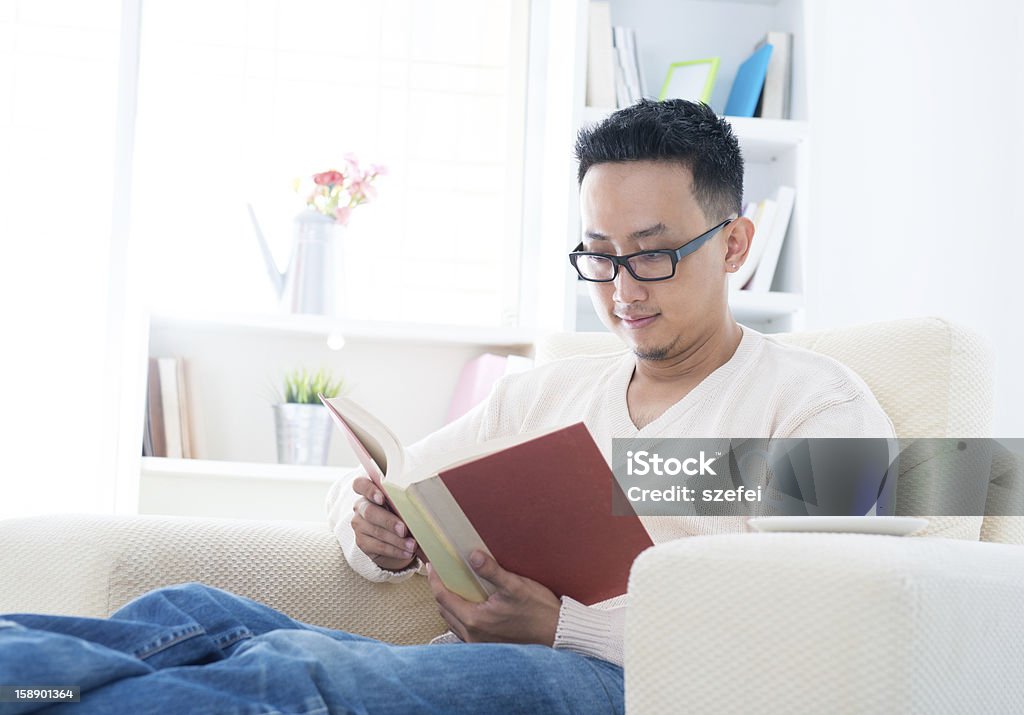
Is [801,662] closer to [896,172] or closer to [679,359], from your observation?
[679,359]

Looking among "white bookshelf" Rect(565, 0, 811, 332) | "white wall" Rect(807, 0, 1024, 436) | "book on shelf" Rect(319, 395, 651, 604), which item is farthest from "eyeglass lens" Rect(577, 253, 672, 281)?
"white wall" Rect(807, 0, 1024, 436)

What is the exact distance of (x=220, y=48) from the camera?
8.73 feet

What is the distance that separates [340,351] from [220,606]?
5.26ft

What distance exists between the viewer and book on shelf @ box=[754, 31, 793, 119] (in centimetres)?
246

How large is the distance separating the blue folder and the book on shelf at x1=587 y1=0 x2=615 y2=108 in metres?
0.30

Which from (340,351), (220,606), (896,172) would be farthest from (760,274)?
(220,606)

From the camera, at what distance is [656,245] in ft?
4.33

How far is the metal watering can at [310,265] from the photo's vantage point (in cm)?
241

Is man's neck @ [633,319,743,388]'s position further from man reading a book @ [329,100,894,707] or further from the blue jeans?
→ the blue jeans

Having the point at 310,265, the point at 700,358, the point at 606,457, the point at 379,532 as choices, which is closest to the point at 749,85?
the point at 310,265

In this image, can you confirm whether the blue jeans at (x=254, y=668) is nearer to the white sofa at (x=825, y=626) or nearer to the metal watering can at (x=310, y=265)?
the white sofa at (x=825, y=626)

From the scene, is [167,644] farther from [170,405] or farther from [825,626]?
[170,405]

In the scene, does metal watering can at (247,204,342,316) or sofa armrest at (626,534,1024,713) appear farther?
metal watering can at (247,204,342,316)

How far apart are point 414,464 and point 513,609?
234 millimetres
